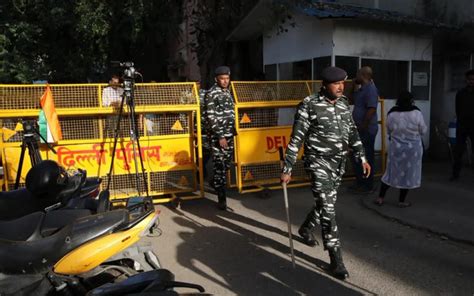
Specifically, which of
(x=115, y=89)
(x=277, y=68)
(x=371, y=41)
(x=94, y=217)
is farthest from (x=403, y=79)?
(x=94, y=217)

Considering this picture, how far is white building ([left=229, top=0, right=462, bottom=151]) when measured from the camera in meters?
9.81

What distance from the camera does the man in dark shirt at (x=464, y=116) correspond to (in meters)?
7.82

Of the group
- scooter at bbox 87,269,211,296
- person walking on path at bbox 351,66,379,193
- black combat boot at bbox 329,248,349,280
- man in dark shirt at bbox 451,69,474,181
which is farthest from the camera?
man in dark shirt at bbox 451,69,474,181

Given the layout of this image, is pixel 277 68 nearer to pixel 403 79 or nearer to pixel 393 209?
pixel 403 79

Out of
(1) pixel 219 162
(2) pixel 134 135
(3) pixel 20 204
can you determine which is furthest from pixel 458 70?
(3) pixel 20 204

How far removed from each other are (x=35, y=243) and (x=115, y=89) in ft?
13.0

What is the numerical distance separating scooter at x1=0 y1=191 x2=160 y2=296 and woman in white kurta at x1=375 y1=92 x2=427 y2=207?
14.2 ft

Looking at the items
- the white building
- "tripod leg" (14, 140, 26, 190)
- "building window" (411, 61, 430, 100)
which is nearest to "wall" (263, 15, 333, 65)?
the white building

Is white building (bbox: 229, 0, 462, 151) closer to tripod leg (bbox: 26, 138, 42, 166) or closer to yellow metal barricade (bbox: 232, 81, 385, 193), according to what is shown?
yellow metal barricade (bbox: 232, 81, 385, 193)

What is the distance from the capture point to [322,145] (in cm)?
444

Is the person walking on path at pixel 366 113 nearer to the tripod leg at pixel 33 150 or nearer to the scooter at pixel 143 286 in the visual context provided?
the tripod leg at pixel 33 150

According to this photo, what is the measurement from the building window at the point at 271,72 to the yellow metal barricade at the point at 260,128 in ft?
13.4

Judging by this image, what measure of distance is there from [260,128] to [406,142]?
2.32m

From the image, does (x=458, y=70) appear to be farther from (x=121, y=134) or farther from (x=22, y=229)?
(x=22, y=229)
